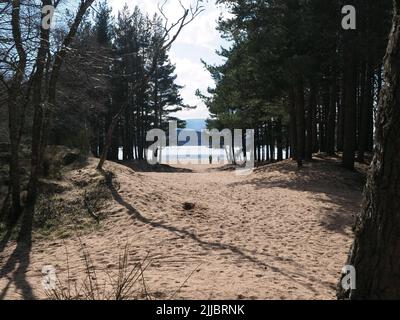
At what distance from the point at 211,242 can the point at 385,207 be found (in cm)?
560

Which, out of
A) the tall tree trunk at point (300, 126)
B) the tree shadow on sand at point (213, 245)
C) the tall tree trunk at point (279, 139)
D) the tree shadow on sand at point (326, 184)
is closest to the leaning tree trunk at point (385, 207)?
the tree shadow on sand at point (213, 245)

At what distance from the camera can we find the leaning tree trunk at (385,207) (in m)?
3.69

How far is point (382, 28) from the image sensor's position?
54.3 feet

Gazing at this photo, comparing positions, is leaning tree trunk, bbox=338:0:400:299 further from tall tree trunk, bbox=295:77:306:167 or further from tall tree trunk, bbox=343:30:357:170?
tall tree trunk, bbox=295:77:306:167

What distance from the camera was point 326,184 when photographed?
54.9ft

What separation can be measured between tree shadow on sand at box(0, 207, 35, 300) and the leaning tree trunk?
420cm

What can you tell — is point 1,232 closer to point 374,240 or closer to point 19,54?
point 19,54

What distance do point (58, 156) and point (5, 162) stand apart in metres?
1.80

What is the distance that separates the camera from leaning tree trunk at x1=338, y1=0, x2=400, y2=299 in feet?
12.1

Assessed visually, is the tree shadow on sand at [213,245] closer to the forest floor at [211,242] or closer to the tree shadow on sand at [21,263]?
the forest floor at [211,242]

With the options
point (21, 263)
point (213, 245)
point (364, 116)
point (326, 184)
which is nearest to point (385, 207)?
point (213, 245)

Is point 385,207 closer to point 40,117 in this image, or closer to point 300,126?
point 40,117

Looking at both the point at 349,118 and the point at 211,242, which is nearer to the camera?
the point at 211,242
